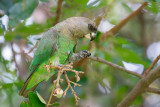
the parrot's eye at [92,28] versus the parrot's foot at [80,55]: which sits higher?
the parrot's eye at [92,28]

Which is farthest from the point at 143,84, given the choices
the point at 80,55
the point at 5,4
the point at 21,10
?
the point at 5,4

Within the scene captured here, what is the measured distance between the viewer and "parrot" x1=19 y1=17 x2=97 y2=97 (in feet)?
5.78

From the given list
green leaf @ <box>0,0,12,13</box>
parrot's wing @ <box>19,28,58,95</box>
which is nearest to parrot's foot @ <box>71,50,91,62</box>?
parrot's wing @ <box>19,28,58,95</box>

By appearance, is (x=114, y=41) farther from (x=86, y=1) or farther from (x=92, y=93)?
(x=92, y=93)

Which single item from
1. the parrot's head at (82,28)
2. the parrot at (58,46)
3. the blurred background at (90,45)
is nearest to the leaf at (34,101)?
the parrot at (58,46)

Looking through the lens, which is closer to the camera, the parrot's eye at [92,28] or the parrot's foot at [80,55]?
the parrot's foot at [80,55]

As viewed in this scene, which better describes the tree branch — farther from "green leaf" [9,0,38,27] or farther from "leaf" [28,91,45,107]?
"green leaf" [9,0,38,27]

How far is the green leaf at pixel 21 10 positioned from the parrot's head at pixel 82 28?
339 millimetres

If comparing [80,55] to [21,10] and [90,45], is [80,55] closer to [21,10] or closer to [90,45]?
[90,45]

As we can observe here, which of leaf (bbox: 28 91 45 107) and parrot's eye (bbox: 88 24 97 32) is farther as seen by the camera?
parrot's eye (bbox: 88 24 97 32)

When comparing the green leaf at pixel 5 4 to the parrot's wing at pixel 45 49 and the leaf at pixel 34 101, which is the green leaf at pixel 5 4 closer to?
the parrot's wing at pixel 45 49

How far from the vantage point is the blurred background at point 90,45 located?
182cm

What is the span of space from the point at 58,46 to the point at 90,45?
272mm

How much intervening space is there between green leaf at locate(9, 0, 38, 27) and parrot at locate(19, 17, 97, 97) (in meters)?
0.22
